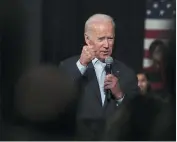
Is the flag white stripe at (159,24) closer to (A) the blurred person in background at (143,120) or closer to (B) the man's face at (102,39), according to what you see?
(B) the man's face at (102,39)

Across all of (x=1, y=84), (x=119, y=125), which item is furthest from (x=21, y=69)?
(x=119, y=125)

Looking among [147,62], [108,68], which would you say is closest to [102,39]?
[108,68]

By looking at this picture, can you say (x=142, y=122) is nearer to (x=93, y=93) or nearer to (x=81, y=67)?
(x=93, y=93)

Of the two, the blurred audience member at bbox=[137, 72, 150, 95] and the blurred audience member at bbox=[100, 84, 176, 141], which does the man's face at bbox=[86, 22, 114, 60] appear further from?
the blurred audience member at bbox=[100, 84, 176, 141]

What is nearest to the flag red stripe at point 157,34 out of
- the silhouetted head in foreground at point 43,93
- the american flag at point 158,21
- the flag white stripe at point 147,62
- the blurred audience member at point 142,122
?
the american flag at point 158,21

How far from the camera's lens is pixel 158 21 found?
4.10 m

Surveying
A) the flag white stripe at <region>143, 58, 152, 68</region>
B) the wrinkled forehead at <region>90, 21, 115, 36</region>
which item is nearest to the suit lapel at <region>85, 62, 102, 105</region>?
the wrinkled forehead at <region>90, 21, 115, 36</region>

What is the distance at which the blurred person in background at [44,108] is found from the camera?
13.4ft

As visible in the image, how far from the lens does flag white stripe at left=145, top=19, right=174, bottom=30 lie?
409cm

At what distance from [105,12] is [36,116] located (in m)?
0.79

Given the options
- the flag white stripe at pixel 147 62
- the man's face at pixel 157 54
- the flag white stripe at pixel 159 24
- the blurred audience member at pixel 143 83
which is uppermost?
the flag white stripe at pixel 159 24

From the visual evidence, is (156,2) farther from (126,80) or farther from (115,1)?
(126,80)

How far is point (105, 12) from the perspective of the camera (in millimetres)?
4082

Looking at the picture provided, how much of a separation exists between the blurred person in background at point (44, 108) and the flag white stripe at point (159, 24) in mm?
610
